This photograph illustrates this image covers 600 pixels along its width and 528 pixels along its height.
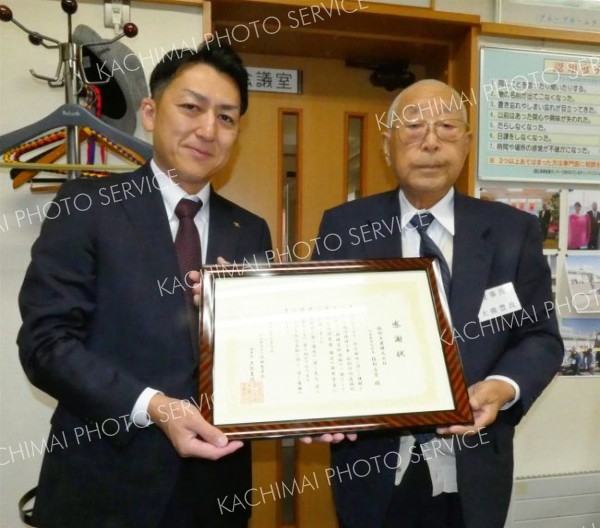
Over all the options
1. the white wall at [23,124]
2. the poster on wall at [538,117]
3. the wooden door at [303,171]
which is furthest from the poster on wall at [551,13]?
the white wall at [23,124]

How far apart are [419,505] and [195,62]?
127cm

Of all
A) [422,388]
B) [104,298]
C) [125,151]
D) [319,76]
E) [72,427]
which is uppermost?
[319,76]

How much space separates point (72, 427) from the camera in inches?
41.6

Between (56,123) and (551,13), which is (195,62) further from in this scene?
(551,13)

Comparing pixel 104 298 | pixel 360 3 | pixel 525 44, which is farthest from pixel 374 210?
pixel 525 44

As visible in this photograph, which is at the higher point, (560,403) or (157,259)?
(157,259)

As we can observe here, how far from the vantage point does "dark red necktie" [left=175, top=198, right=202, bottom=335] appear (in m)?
1.08

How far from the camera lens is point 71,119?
52.4 inches

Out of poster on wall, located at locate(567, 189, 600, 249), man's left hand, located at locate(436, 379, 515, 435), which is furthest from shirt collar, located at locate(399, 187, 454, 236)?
poster on wall, located at locate(567, 189, 600, 249)

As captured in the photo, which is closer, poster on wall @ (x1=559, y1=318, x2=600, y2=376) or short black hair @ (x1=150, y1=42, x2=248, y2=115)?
short black hair @ (x1=150, y1=42, x2=248, y2=115)

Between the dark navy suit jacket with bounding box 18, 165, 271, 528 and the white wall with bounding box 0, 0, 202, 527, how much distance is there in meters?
0.77

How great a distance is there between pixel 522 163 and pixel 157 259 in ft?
5.32

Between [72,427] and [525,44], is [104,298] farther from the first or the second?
[525,44]

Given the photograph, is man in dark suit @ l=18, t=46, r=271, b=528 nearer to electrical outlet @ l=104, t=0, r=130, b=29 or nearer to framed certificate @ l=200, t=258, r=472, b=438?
framed certificate @ l=200, t=258, r=472, b=438
